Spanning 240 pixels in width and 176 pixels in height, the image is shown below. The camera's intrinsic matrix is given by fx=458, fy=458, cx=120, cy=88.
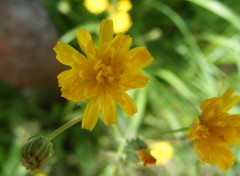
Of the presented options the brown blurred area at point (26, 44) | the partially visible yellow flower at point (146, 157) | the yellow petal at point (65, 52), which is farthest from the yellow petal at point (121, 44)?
the brown blurred area at point (26, 44)

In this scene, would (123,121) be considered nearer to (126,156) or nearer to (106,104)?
(126,156)

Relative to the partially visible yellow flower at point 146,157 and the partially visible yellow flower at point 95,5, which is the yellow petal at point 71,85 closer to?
the partially visible yellow flower at point 146,157

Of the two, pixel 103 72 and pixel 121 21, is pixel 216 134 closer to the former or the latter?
pixel 103 72

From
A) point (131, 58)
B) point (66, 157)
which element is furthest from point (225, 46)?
point (131, 58)

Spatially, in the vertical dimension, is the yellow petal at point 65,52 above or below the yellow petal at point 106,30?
below

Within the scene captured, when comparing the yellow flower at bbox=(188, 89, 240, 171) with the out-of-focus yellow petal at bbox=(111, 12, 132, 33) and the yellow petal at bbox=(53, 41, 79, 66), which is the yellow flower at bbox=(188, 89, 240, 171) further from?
the out-of-focus yellow petal at bbox=(111, 12, 132, 33)

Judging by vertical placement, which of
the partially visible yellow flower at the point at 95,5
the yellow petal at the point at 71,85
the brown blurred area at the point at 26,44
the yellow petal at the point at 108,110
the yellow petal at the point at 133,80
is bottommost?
the brown blurred area at the point at 26,44

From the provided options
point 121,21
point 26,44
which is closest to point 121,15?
point 121,21
